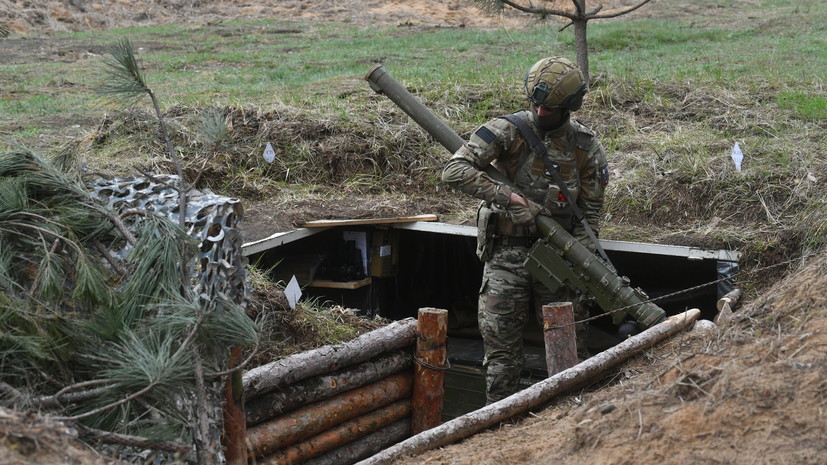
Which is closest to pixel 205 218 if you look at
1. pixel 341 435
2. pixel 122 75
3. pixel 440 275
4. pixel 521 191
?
pixel 122 75

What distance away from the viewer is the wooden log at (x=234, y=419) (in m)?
3.74

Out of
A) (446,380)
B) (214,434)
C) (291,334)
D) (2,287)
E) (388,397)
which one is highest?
(2,287)

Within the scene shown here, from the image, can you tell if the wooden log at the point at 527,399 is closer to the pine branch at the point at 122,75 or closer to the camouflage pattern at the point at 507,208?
the camouflage pattern at the point at 507,208

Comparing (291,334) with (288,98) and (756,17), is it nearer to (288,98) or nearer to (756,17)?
(288,98)

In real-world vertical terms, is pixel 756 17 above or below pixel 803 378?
above

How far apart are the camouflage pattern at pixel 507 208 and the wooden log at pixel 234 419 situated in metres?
2.36

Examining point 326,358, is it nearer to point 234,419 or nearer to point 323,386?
point 323,386

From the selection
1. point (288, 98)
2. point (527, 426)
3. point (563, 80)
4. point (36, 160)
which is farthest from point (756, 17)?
point (36, 160)

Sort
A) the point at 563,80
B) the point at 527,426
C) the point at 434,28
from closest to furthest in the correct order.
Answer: the point at 527,426 → the point at 563,80 → the point at 434,28

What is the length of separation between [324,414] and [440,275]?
14.7ft

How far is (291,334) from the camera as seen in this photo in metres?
6.08

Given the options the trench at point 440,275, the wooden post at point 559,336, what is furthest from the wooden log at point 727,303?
the wooden post at point 559,336

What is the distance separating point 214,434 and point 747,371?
83.1 inches

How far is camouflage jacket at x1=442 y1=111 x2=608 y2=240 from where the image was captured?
18.8 feet
